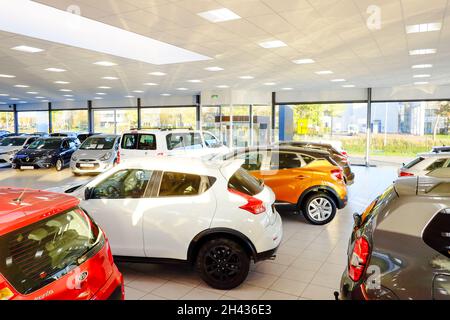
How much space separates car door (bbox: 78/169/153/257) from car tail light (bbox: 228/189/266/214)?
3.33 ft

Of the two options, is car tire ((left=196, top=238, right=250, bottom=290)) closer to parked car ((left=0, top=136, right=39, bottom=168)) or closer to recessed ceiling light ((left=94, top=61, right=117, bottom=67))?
recessed ceiling light ((left=94, top=61, right=117, bottom=67))

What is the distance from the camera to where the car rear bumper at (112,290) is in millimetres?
2208

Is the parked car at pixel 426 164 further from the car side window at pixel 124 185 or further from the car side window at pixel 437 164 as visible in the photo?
the car side window at pixel 124 185

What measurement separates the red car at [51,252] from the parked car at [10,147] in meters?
13.3

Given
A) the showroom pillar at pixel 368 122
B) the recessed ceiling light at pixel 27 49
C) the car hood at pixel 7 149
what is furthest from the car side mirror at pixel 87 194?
the showroom pillar at pixel 368 122

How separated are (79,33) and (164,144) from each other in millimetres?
3357

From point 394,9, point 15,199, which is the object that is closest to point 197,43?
point 394,9

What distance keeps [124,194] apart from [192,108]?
16309 millimetres

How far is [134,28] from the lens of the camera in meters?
6.51

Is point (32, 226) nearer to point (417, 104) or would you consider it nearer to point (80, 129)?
point (417, 104)

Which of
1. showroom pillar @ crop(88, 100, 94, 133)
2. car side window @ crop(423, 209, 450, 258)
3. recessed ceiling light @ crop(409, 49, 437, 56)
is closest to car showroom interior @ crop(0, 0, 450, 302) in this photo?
car side window @ crop(423, 209, 450, 258)

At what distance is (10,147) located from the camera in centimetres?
1453

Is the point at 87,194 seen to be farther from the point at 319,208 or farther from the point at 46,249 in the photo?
the point at 319,208

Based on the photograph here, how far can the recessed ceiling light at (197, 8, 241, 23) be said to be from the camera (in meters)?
5.64
